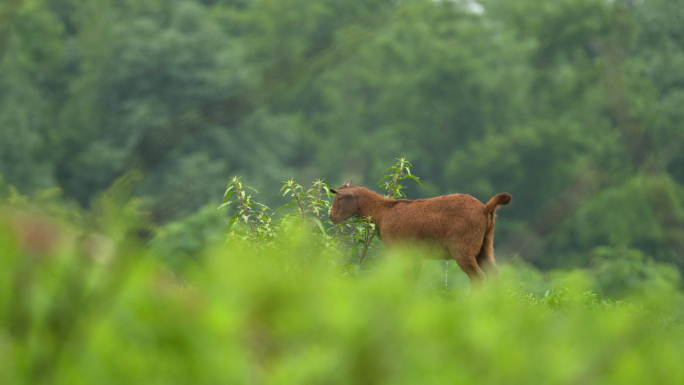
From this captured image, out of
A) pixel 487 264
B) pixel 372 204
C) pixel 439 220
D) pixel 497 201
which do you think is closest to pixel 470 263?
pixel 487 264

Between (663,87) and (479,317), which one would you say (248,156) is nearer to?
(663,87)

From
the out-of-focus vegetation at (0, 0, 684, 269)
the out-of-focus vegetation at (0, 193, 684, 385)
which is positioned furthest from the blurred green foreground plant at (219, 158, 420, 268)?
the out-of-focus vegetation at (0, 0, 684, 269)

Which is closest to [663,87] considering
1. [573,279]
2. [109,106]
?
[109,106]

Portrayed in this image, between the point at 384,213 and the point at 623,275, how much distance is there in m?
9.94

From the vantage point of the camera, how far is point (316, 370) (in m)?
1.91

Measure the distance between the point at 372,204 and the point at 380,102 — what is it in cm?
3426

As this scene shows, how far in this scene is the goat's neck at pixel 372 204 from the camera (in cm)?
596

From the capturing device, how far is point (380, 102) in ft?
131

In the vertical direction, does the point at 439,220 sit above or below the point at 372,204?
below

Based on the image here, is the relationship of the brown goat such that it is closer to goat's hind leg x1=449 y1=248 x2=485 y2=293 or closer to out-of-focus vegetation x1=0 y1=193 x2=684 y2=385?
goat's hind leg x1=449 y1=248 x2=485 y2=293

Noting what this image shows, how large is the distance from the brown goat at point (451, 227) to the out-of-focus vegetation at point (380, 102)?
13.3m

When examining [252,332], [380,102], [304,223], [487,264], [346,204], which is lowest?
[252,332]

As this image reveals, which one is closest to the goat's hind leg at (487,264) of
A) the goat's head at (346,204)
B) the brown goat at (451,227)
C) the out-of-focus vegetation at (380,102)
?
the brown goat at (451,227)

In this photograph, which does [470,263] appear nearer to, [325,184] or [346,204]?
[346,204]
